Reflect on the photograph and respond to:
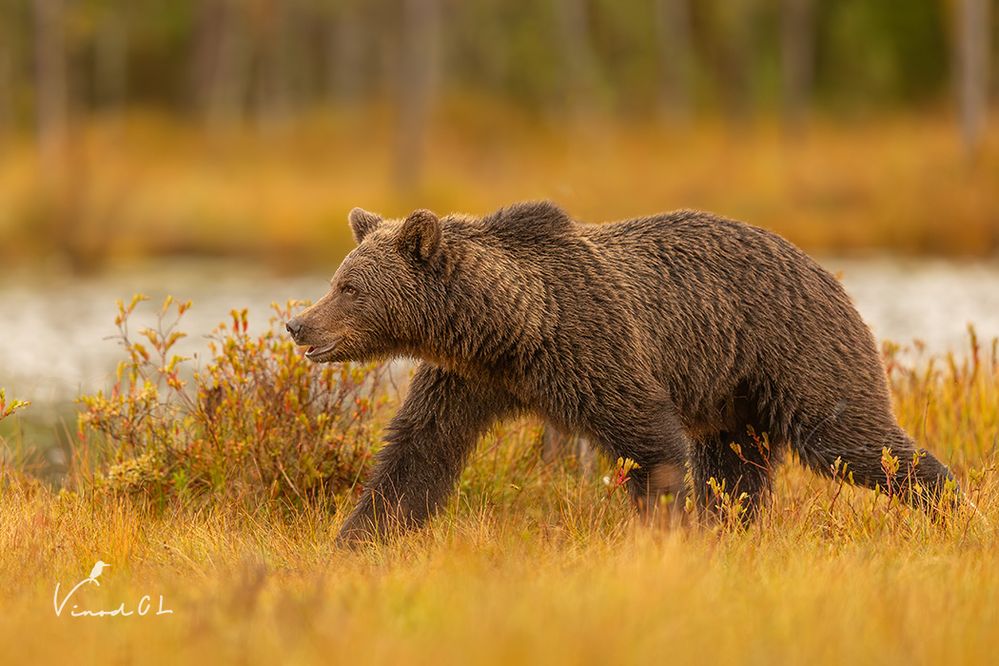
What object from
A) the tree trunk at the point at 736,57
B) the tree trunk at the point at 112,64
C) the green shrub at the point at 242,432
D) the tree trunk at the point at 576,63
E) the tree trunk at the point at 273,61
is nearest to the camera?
the green shrub at the point at 242,432

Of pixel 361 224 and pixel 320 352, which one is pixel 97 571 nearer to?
pixel 320 352

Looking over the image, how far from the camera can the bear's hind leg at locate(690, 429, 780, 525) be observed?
6.11m

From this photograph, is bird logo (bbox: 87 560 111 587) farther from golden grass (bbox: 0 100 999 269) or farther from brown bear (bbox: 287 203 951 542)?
golden grass (bbox: 0 100 999 269)

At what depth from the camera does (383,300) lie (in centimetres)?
551

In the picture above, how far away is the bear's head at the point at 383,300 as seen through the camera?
546cm

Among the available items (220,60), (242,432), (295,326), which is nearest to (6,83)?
(220,60)

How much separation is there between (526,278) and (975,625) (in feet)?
A: 8.29

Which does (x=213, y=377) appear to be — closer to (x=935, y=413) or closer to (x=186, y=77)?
(x=935, y=413)

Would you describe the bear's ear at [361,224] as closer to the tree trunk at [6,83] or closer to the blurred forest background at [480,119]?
the blurred forest background at [480,119]

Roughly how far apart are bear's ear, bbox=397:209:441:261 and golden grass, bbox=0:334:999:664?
3.97 ft

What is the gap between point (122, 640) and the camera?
3775 millimetres

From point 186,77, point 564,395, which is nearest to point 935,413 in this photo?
point 564,395

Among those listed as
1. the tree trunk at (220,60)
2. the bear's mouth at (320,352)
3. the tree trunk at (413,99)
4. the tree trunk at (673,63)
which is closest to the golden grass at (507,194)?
the tree trunk at (413,99)
